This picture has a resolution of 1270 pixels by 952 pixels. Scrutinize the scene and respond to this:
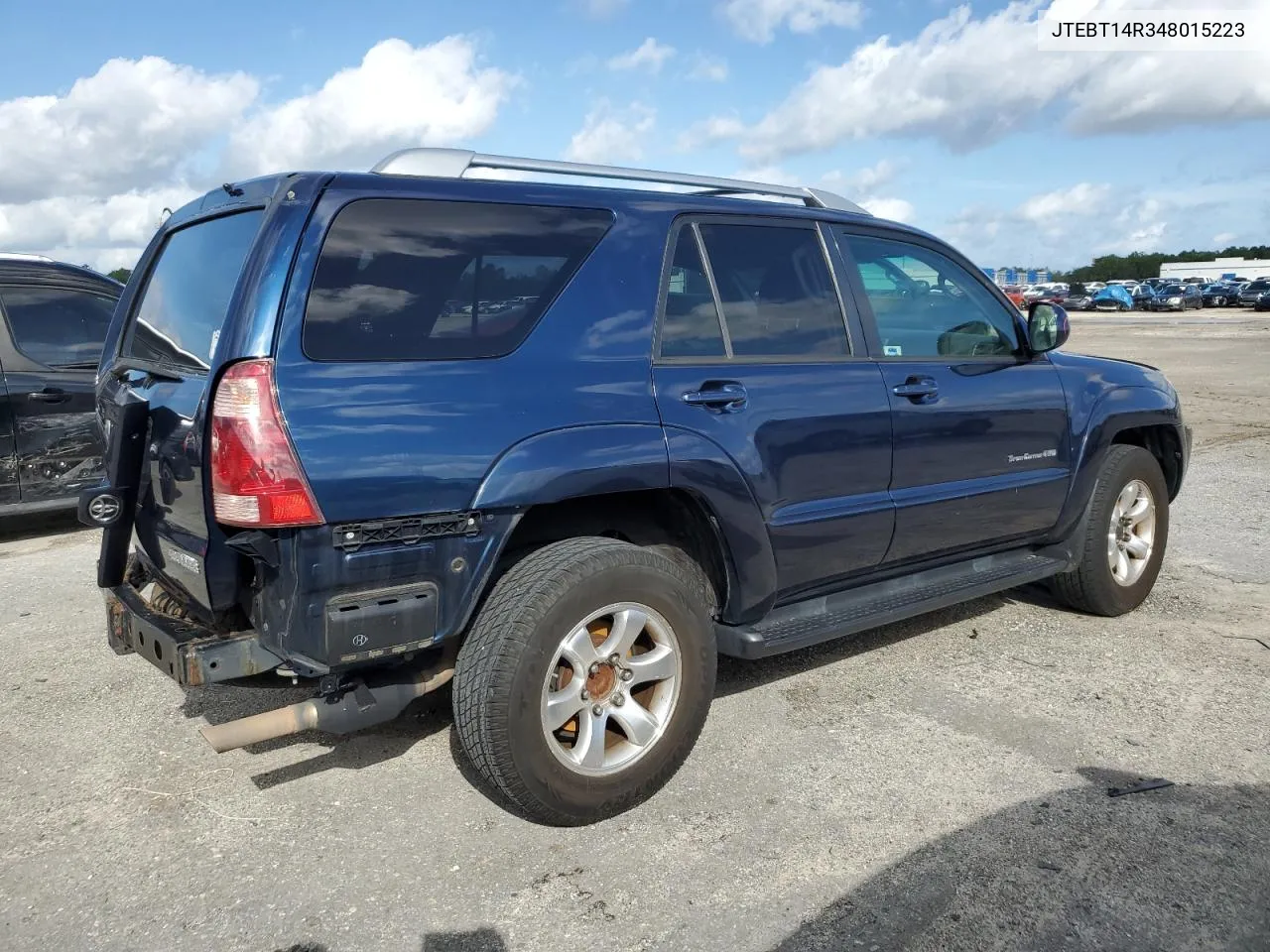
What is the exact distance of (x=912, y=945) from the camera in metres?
2.50

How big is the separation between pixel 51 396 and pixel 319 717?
4.82 m

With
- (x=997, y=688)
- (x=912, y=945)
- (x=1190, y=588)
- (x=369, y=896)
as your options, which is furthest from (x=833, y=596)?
(x=1190, y=588)

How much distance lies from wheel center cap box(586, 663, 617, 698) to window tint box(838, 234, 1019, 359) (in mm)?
1709

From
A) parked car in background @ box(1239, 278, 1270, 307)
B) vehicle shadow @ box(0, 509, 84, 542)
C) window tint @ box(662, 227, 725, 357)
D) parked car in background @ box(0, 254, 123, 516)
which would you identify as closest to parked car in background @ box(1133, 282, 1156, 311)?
parked car in background @ box(1239, 278, 1270, 307)

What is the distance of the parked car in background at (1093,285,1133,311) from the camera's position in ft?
170

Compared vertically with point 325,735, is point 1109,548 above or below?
above

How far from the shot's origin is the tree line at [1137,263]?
113 meters

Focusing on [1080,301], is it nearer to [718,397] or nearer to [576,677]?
[718,397]

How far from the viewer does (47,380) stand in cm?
654

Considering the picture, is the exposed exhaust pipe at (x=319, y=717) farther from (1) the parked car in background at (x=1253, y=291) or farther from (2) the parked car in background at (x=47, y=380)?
(1) the parked car in background at (x=1253, y=291)

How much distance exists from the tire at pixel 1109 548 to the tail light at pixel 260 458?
3609mm

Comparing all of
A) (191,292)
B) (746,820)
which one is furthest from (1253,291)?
(191,292)

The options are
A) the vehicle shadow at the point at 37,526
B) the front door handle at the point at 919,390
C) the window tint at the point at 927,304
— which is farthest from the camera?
the vehicle shadow at the point at 37,526

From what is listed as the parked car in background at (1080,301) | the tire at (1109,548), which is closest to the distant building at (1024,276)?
the parked car in background at (1080,301)
